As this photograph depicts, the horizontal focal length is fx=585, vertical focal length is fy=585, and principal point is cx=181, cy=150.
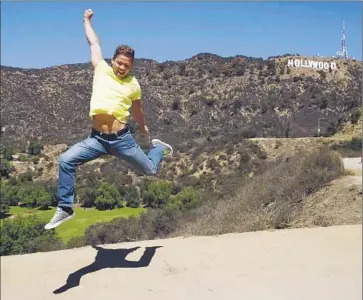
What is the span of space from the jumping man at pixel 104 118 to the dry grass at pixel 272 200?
371 centimetres

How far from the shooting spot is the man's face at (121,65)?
4.40m

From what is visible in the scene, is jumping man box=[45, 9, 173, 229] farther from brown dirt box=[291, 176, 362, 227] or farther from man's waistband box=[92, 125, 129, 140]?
brown dirt box=[291, 176, 362, 227]

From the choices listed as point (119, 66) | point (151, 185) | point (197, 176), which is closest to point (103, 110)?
point (119, 66)

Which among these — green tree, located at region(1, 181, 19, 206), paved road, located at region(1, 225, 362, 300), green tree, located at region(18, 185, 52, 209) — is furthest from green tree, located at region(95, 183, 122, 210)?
paved road, located at region(1, 225, 362, 300)

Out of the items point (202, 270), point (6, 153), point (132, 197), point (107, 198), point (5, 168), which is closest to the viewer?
point (202, 270)

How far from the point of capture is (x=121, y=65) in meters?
4.41

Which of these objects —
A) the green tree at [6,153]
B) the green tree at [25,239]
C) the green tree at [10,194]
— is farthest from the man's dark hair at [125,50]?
the green tree at [6,153]

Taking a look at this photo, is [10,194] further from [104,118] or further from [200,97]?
[200,97]

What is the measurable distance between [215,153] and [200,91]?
75.5 feet

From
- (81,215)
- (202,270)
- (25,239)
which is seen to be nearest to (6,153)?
(81,215)

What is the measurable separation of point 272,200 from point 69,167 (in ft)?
19.3

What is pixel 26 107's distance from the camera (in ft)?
152

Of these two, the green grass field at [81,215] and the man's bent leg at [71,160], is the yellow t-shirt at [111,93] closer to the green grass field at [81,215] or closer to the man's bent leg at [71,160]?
the man's bent leg at [71,160]

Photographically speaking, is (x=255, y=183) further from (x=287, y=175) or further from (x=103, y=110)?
(x=103, y=110)
